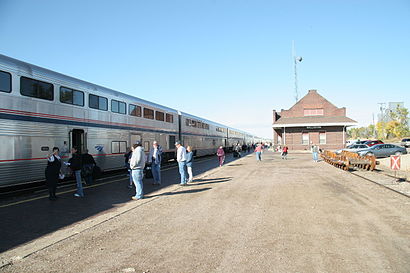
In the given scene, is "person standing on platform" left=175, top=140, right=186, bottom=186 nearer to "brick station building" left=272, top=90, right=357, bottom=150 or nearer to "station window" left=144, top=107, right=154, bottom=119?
"station window" left=144, top=107, right=154, bottom=119

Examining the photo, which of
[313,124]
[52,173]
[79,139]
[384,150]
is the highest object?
[313,124]

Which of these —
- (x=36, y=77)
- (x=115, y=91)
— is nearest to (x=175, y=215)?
(x=36, y=77)

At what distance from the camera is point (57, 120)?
35.8 ft

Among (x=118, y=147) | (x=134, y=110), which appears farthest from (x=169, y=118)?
(x=118, y=147)

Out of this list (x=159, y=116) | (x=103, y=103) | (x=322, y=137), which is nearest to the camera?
(x=103, y=103)

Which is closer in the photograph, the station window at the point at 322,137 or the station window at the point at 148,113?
the station window at the point at 148,113

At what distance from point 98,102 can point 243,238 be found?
10945 millimetres

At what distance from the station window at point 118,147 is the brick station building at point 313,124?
103ft

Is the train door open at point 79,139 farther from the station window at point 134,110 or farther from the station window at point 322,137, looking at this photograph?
the station window at point 322,137

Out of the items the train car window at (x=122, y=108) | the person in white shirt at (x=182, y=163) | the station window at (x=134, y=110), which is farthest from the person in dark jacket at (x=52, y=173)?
the station window at (x=134, y=110)

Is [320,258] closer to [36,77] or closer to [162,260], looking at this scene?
[162,260]

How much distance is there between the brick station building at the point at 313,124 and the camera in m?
41.9

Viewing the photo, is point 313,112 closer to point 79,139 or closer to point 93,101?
point 93,101

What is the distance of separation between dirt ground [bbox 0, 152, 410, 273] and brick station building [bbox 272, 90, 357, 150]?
117 ft
